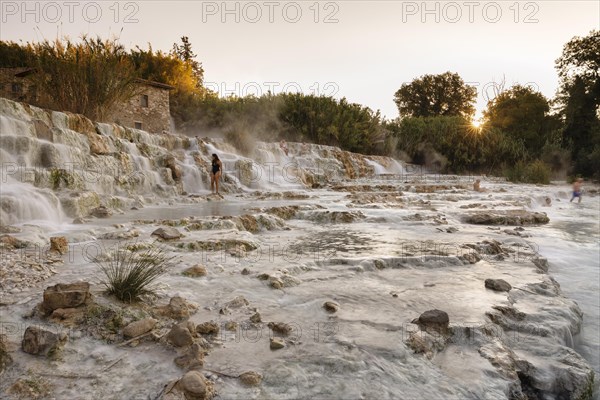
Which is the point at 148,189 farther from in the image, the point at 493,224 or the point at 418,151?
the point at 418,151

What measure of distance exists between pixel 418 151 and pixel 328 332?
23.7m

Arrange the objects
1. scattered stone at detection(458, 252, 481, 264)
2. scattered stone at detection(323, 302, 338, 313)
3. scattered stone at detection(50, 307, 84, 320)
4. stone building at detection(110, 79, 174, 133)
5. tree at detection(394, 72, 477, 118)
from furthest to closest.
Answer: tree at detection(394, 72, 477, 118)
stone building at detection(110, 79, 174, 133)
scattered stone at detection(458, 252, 481, 264)
scattered stone at detection(323, 302, 338, 313)
scattered stone at detection(50, 307, 84, 320)

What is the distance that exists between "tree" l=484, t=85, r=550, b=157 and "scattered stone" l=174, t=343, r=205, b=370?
2661 centimetres

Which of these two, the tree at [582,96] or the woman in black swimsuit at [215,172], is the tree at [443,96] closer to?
the tree at [582,96]

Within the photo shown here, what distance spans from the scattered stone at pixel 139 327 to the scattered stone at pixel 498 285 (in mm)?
2201

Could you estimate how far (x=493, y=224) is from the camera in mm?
6215

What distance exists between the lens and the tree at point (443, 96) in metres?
42.7

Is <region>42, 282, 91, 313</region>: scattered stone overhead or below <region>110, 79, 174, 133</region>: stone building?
below

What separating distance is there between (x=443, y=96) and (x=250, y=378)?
4563cm

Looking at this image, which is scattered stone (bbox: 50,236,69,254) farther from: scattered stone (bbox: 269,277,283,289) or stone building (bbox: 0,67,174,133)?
stone building (bbox: 0,67,174,133)

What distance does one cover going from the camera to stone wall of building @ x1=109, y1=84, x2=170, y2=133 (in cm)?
1878

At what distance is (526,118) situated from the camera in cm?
2575

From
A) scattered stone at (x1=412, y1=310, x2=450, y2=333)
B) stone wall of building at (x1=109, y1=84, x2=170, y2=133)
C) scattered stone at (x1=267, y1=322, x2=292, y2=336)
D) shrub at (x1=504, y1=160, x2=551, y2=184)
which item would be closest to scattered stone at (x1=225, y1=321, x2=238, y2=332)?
scattered stone at (x1=267, y1=322, x2=292, y2=336)

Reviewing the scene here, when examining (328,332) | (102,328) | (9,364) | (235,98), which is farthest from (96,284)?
(235,98)
